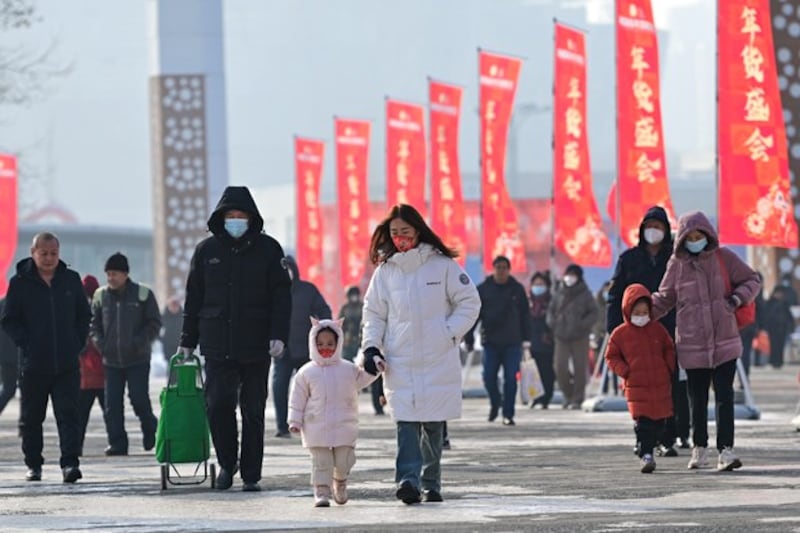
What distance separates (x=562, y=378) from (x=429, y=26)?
115621 mm

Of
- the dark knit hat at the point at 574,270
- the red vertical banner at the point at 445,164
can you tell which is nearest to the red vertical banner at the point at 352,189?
the red vertical banner at the point at 445,164

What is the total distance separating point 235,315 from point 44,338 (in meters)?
1.76

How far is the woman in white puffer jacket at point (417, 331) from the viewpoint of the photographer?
1211cm

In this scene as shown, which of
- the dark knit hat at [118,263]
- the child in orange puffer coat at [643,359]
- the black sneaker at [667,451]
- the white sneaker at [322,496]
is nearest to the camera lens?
the white sneaker at [322,496]

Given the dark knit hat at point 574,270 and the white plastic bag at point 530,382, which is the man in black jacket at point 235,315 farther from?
the white plastic bag at point 530,382

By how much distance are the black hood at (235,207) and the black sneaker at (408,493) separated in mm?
2101

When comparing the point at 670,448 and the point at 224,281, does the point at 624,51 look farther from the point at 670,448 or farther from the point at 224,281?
the point at 224,281

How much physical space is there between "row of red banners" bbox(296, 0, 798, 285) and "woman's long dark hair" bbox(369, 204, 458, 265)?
34.3 ft

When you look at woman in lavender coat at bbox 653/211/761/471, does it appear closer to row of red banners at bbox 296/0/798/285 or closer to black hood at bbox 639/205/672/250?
black hood at bbox 639/205/672/250

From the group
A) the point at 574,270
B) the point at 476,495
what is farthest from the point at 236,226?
the point at 574,270

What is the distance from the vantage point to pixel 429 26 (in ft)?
459

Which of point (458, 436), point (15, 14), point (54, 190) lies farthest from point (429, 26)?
point (458, 436)

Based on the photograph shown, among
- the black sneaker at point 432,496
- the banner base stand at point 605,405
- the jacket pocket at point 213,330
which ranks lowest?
the banner base stand at point 605,405

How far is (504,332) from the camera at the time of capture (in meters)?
21.8
